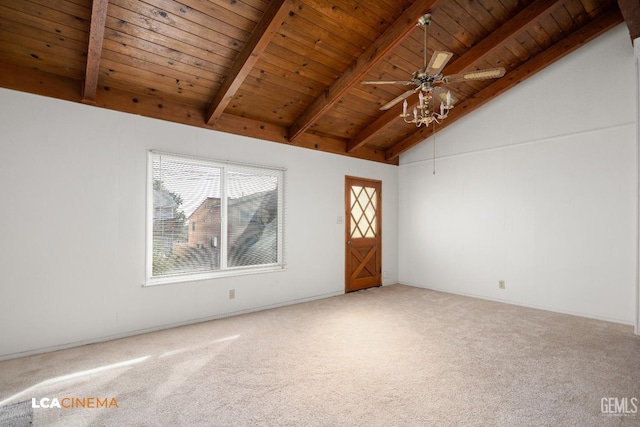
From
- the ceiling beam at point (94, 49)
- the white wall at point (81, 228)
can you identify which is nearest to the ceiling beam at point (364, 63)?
the white wall at point (81, 228)

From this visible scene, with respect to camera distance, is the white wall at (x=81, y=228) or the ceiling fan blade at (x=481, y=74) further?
the white wall at (x=81, y=228)

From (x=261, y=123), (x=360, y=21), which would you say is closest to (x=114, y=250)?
(x=261, y=123)

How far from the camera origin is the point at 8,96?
9.53 feet

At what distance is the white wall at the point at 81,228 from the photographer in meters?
2.91

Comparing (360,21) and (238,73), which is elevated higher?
(360,21)

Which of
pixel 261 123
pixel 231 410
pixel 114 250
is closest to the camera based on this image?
pixel 231 410

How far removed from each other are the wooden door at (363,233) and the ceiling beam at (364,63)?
4.96ft

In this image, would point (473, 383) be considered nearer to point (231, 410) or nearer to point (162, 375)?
point (231, 410)

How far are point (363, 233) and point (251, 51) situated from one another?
3.74 metres

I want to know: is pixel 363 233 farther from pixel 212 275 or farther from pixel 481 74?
pixel 481 74

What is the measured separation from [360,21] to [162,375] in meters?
3.71

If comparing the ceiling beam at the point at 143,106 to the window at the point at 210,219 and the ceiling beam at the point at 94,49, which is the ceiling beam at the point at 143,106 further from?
the window at the point at 210,219

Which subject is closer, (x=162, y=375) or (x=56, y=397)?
(x=56, y=397)

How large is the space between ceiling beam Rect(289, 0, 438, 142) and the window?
871mm
